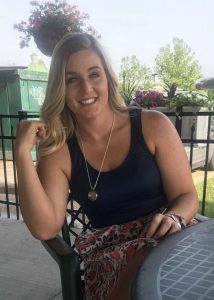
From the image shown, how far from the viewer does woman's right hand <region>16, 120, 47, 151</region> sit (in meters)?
1.63

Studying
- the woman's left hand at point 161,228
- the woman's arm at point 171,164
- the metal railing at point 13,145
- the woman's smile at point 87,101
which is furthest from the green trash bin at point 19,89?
the woman's left hand at point 161,228

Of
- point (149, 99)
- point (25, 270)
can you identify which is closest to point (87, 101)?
point (25, 270)

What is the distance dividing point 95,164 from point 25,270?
1395 mm

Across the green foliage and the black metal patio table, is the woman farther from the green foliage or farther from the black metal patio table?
the green foliage

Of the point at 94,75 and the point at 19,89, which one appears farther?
the point at 19,89

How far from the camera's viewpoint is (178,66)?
9.41 meters

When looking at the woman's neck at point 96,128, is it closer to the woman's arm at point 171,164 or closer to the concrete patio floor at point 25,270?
the woman's arm at point 171,164

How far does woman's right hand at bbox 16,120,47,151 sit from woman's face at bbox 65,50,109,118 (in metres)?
0.19

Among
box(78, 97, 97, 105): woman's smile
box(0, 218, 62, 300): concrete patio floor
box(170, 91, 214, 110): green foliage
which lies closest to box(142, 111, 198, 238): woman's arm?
box(78, 97, 97, 105): woman's smile

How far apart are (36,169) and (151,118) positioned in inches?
23.7

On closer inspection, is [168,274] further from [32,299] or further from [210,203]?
[210,203]

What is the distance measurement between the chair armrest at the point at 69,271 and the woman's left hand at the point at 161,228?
0.31 m

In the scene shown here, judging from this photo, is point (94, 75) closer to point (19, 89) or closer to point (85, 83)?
point (85, 83)

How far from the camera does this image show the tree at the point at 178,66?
935cm
